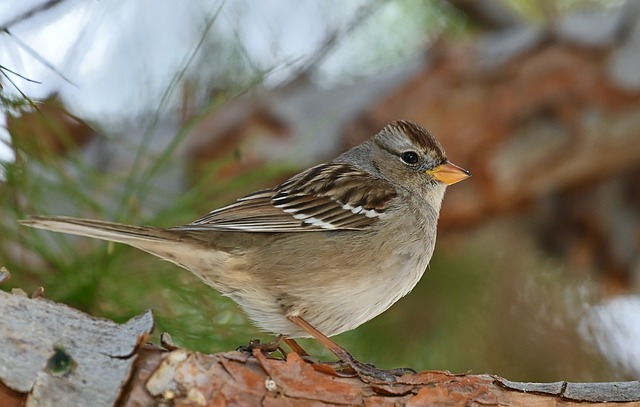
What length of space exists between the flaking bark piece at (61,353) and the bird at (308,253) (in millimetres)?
576

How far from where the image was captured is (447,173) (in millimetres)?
3018

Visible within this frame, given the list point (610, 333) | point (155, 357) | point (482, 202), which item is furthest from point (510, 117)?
point (155, 357)

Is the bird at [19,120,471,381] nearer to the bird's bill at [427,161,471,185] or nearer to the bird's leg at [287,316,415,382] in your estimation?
the bird's leg at [287,316,415,382]

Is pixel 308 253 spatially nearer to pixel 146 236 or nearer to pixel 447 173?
pixel 146 236

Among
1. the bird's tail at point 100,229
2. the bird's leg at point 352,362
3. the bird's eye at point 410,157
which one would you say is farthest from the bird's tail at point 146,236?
the bird's eye at point 410,157

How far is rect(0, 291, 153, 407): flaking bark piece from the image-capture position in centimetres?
156

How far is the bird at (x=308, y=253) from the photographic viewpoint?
2.47m

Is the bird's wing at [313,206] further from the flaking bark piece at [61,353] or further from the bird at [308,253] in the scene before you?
the flaking bark piece at [61,353]

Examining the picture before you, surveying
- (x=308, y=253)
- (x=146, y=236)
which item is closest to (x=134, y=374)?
(x=146, y=236)

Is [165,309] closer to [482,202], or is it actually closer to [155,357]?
[155,357]

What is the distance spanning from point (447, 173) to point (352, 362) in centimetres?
96

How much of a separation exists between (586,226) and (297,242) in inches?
91.0

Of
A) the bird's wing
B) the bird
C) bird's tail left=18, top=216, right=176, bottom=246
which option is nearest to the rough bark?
bird's tail left=18, top=216, right=176, bottom=246

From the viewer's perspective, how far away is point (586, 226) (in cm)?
441
